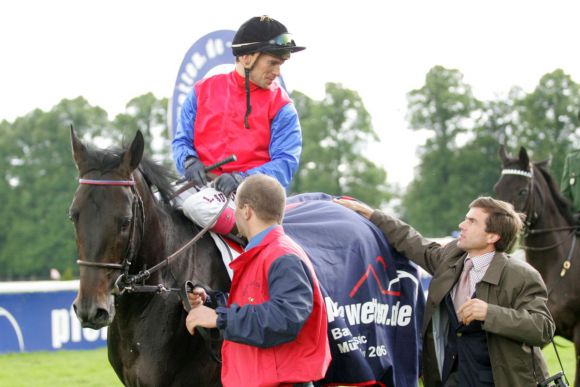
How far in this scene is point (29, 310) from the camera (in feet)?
37.1

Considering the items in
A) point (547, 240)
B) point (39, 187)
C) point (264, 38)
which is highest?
point (264, 38)

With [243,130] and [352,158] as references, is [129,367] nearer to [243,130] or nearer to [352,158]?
[243,130]

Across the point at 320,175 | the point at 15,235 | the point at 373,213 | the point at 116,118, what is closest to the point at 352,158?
the point at 320,175

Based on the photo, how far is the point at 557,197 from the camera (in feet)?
27.7

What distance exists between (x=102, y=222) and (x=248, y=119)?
1.31 m

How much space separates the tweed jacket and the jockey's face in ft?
4.53

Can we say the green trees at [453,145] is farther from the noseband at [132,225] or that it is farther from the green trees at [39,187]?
the noseband at [132,225]

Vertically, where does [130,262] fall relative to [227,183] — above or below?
below

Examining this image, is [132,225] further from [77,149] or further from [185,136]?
[185,136]

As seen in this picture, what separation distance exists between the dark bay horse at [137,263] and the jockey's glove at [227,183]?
9.9 inches

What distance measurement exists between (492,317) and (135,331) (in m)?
1.73

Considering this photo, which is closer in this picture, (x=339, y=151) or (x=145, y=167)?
(x=145, y=167)

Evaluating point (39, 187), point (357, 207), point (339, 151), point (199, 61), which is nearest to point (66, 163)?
point (39, 187)

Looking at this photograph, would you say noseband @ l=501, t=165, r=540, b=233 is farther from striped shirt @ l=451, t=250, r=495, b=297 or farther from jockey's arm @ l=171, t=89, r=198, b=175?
jockey's arm @ l=171, t=89, r=198, b=175
